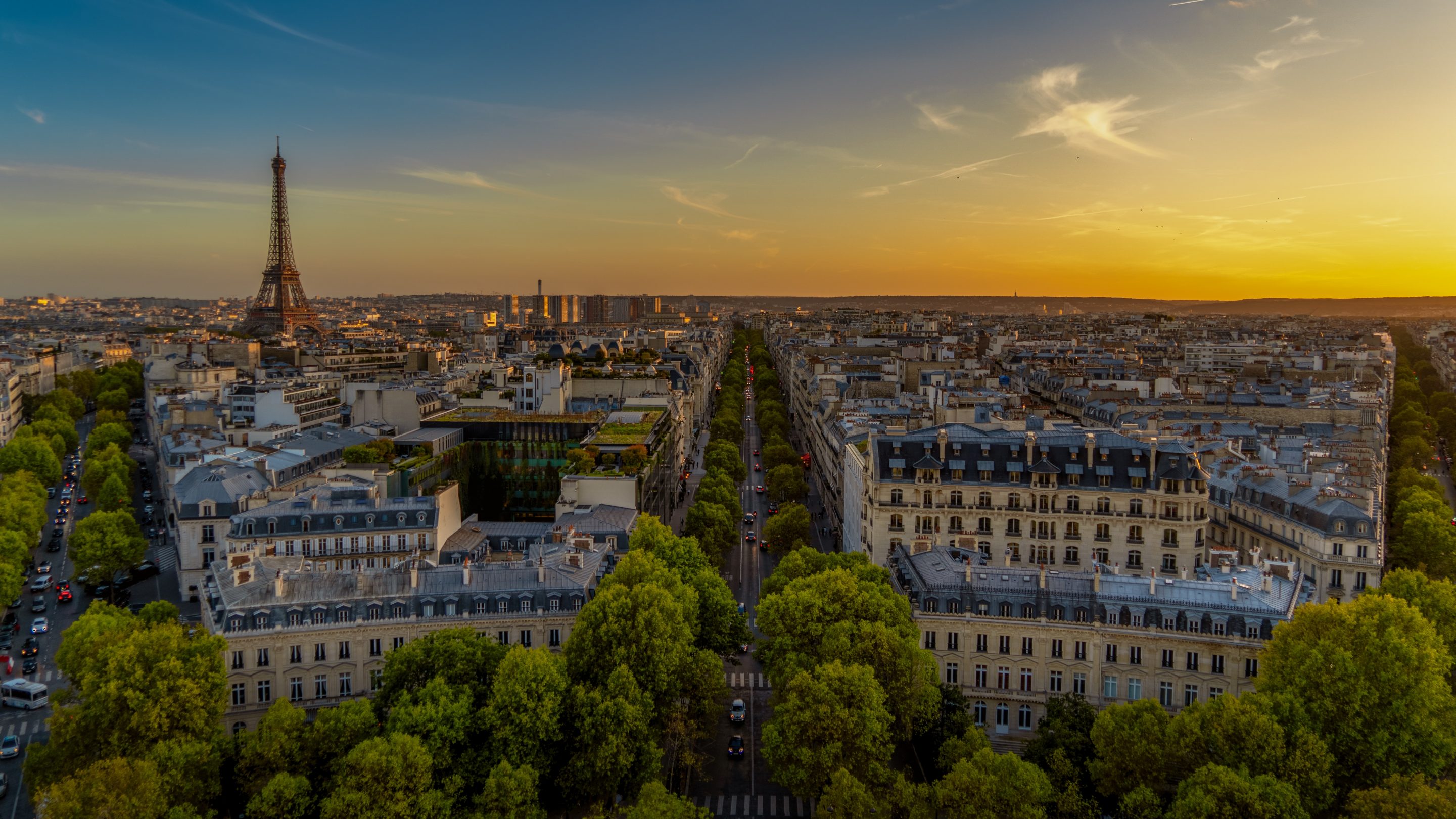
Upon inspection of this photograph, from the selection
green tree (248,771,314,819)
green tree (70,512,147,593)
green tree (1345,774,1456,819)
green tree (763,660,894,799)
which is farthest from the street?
green tree (1345,774,1456,819)

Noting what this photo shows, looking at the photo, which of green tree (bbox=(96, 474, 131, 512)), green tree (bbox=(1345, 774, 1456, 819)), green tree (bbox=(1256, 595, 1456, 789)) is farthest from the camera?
green tree (bbox=(96, 474, 131, 512))

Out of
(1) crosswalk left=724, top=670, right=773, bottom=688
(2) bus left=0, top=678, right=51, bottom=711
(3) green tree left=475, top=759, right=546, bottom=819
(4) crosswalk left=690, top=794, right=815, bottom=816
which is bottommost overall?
(4) crosswalk left=690, top=794, right=815, bottom=816

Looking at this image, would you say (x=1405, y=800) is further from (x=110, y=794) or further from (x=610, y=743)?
(x=110, y=794)

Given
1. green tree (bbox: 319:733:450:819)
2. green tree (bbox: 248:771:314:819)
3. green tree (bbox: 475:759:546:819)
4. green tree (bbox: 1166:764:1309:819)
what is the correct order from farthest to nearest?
green tree (bbox: 475:759:546:819) → green tree (bbox: 248:771:314:819) → green tree (bbox: 319:733:450:819) → green tree (bbox: 1166:764:1309:819)

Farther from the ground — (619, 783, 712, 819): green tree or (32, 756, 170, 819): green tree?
(32, 756, 170, 819): green tree

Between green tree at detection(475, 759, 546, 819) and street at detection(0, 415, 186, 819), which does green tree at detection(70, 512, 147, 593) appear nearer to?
street at detection(0, 415, 186, 819)

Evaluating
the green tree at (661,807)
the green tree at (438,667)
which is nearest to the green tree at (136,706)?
the green tree at (438,667)

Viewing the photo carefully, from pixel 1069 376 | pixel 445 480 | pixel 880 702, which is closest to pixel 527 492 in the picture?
pixel 445 480
